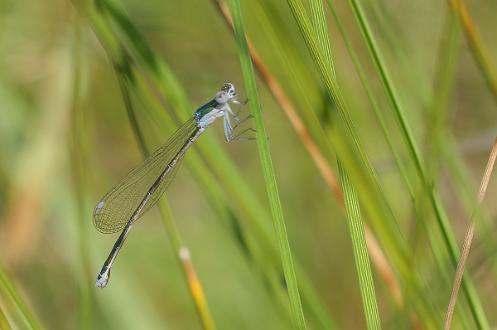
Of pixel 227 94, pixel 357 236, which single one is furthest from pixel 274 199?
pixel 227 94

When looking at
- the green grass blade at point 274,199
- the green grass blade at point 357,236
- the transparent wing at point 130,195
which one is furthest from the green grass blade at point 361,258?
the transparent wing at point 130,195

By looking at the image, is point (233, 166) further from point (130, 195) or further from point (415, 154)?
point (130, 195)

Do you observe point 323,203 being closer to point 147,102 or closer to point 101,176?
point 101,176

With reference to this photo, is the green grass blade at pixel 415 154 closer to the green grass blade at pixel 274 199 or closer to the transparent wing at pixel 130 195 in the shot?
the green grass blade at pixel 274 199

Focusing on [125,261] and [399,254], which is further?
[125,261]

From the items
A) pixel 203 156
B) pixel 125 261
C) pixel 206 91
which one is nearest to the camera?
pixel 203 156

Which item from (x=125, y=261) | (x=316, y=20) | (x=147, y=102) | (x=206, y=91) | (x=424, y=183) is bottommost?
(x=424, y=183)

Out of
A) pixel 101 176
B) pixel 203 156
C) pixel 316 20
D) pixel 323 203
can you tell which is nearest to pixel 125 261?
pixel 101 176
